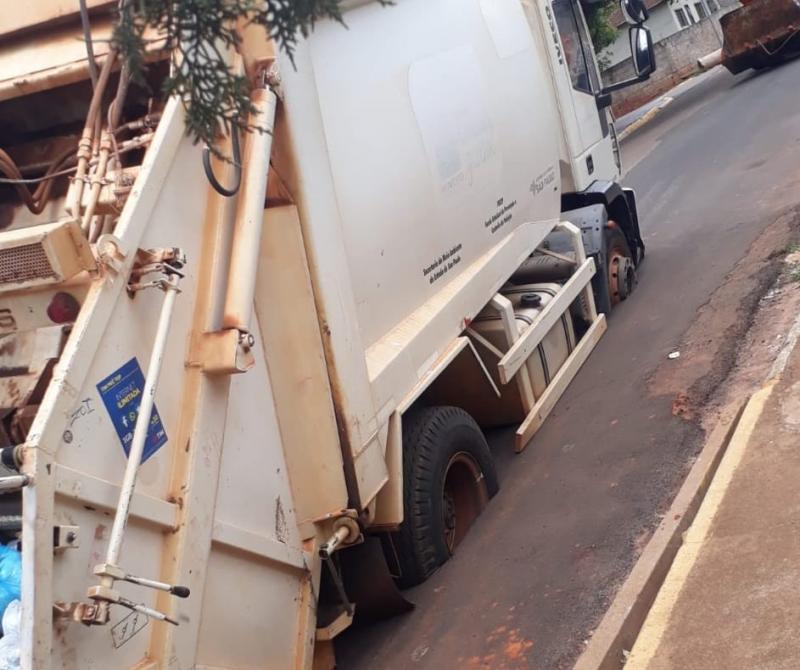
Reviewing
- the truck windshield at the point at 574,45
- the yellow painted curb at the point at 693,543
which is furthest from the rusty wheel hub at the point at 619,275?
the yellow painted curb at the point at 693,543

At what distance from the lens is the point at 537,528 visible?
5504 millimetres

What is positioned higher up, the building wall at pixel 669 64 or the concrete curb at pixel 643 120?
the building wall at pixel 669 64

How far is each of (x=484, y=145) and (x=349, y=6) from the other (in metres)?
1.60

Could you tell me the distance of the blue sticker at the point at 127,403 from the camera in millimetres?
3217

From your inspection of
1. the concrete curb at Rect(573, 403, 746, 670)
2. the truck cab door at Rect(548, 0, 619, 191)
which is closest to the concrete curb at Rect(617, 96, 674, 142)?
the truck cab door at Rect(548, 0, 619, 191)

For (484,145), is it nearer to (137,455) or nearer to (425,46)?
(425,46)

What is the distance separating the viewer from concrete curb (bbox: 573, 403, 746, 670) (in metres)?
3.96

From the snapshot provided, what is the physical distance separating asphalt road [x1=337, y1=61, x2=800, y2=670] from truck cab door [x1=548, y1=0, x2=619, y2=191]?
1284mm

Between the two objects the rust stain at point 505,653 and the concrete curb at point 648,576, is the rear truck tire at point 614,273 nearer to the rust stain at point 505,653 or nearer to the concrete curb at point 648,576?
the concrete curb at point 648,576

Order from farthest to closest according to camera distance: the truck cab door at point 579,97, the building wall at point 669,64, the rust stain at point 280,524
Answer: the building wall at point 669,64, the truck cab door at point 579,97, the rust stain at point 280,524

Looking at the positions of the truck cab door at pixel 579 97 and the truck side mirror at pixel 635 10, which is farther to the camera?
the truck side mirror at pixel 635 10

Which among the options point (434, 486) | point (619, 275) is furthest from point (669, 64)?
point (434, 486)

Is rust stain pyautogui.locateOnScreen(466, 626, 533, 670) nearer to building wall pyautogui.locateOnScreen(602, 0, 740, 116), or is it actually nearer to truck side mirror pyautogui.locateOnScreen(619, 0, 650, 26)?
truck side mirror pyautogui.locateOnScreen(619, 0, 650, 26)

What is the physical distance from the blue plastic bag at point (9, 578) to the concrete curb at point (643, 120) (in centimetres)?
1775
